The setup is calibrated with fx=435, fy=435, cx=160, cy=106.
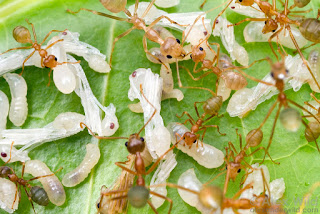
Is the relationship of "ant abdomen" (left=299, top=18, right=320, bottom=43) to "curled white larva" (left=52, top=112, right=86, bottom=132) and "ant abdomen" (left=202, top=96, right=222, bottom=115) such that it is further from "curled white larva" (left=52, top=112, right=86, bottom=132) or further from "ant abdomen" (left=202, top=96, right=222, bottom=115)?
"curled white larva" (left=52, top=112, right=86, bottom=132)

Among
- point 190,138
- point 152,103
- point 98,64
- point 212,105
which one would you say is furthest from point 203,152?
point 98,64

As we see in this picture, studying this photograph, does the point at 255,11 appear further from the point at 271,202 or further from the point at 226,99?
the point at 271,202

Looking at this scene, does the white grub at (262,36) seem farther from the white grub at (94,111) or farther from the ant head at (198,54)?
the white grub at (94,111)

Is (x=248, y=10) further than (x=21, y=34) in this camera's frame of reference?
Yes

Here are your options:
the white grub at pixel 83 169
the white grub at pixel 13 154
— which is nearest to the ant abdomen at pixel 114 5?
the white grub at pixel 83 169

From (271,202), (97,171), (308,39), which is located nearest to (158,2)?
(308,39)

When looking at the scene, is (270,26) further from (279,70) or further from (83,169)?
(83,169)
